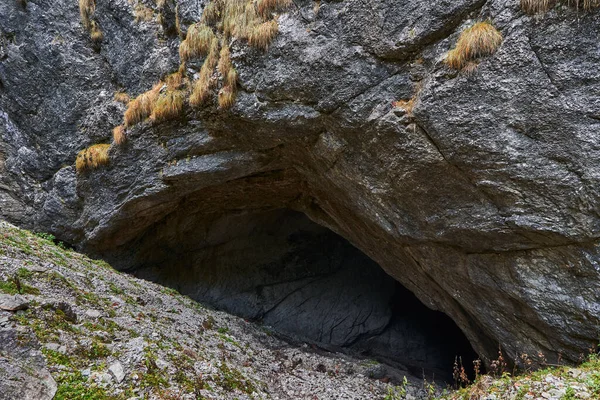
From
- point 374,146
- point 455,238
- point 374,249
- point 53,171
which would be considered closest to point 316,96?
point 374,146

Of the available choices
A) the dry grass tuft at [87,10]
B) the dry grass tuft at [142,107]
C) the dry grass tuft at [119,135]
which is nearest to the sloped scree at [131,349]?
the dry grass tuft at [119,135]

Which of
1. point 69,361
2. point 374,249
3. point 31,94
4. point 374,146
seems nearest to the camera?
point 69,361

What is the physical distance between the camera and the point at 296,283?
16.5m

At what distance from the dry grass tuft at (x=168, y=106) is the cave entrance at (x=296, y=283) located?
14.8 feet

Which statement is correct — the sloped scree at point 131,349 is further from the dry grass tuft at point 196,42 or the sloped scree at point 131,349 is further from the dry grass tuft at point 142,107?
the dry grass tuft at point 196,42

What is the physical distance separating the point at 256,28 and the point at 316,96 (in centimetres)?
191

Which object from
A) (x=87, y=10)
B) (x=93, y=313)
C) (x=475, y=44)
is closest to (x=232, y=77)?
(x=475, y=44)

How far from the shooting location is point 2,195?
43.4 feet

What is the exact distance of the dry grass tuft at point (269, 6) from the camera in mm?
8562

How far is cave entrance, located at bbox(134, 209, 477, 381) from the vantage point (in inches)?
584

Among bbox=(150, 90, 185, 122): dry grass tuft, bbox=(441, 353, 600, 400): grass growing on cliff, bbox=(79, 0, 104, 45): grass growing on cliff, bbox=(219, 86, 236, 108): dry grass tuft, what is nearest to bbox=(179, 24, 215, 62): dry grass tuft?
bbox=(150, 90, 185, 122): dry grass tuft

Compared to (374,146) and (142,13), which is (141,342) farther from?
(142,13)

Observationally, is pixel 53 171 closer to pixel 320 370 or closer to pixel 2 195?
pixel 2 195

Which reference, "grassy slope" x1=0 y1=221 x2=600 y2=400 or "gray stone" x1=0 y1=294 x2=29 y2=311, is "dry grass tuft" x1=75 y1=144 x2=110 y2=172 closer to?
"grassy slope" x1=0 y1=221 x2=600 y2=400
